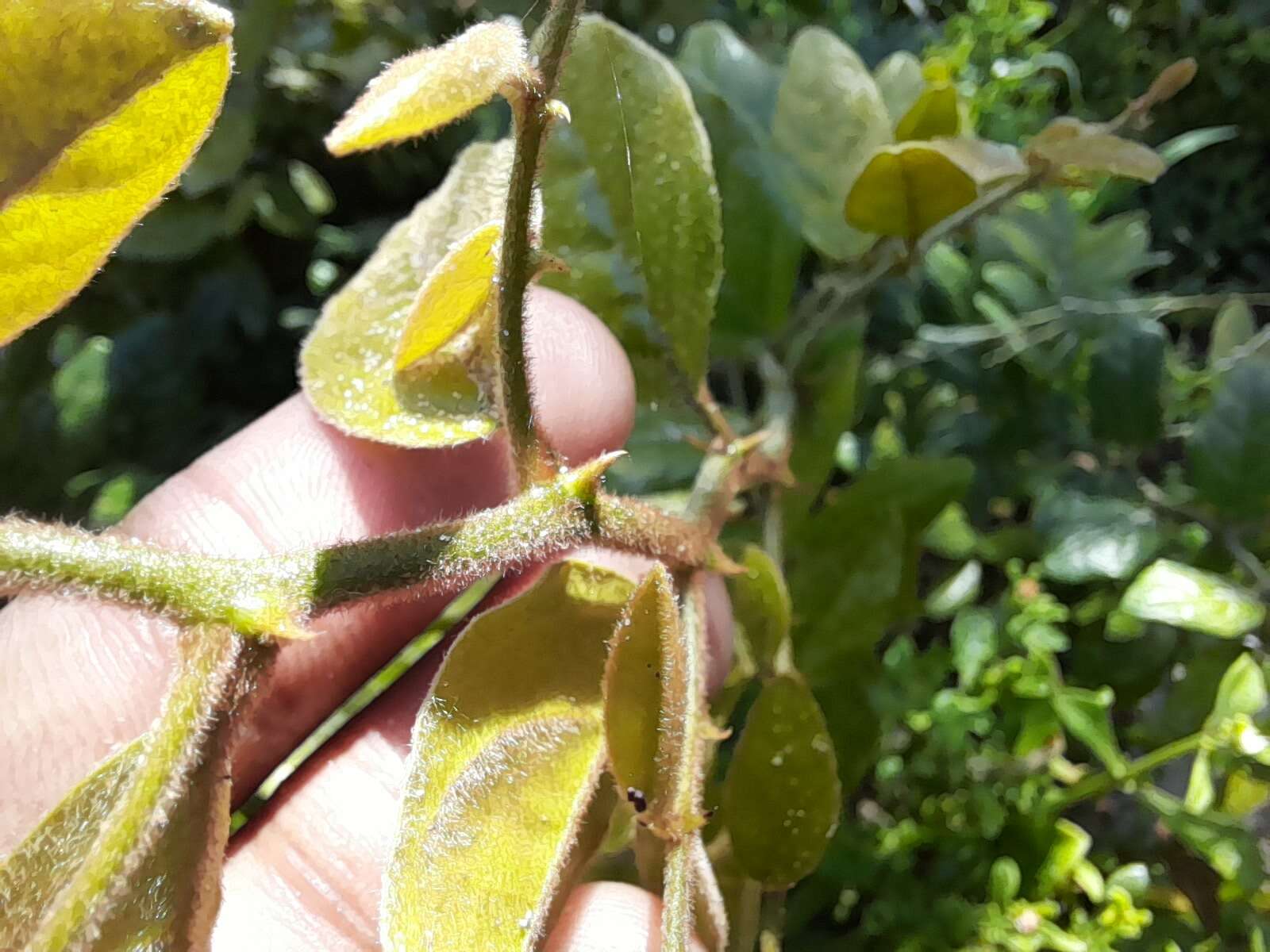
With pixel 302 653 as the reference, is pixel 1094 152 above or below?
above

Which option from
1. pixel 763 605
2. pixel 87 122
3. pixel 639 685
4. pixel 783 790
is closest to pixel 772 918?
pixel 783 790

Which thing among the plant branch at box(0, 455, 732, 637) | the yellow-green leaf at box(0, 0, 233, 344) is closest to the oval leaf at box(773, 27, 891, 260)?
the plant branch at box(0, 455, 732, 637)

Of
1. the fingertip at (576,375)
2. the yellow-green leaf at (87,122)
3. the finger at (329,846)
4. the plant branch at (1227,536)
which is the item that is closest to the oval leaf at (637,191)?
the fingertip at (576,375)

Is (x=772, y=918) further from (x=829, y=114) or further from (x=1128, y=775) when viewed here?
(x=829, y=114)

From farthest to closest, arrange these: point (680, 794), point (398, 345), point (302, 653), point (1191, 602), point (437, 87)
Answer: point (302, 653) < point (1191, 602) < point (398, 345) < point (680, 794) < point (437, 87)

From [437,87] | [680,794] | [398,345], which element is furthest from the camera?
[398,345]

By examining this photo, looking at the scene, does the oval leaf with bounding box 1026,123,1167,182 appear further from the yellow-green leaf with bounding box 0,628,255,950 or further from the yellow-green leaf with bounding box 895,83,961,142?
the yellow-green leaf with bounding box 0,628,255,950
